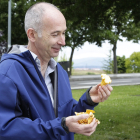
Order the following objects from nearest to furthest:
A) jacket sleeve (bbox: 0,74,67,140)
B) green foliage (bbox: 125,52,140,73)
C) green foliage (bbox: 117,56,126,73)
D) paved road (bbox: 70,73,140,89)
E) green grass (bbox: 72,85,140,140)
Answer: jacket sleeve (bbox: 0,74,67,140)
green grass (bbox: 72,85,140,140)
paved road (bbox: 70,73,140,89)
green foliage (bbox: 125,52,140,73)
green foliage (bbox: 117,56,126,73)

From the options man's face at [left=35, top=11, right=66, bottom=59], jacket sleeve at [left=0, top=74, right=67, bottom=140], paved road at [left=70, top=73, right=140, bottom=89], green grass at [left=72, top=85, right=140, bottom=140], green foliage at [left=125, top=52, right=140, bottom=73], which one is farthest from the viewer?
green foliage at [left=125, top=52, right=140, bottom=73]

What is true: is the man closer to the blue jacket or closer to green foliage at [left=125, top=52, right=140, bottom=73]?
the blue jacket

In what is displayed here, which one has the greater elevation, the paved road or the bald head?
the bald head

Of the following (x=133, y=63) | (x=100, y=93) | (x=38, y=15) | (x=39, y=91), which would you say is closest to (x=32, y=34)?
(x=38, y=15)

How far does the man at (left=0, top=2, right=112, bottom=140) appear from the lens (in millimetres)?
1467

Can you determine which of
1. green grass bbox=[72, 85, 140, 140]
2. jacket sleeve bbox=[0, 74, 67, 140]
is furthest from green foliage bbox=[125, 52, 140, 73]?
jacket sleeve bbox=[0, 74, 67, 140]

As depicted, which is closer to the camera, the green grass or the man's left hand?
the man's left hand

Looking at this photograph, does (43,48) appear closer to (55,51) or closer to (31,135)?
(55,51)

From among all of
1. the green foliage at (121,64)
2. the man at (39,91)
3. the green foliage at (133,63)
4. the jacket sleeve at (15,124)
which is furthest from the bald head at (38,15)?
the green foliage at (121,64)

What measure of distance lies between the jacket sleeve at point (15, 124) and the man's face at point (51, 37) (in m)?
0.40

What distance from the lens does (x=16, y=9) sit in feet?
50.5

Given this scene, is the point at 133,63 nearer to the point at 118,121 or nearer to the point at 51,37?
the point at 118,121

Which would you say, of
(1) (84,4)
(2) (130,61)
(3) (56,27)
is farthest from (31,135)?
(2) (130,61)

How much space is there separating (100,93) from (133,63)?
3064 cm
